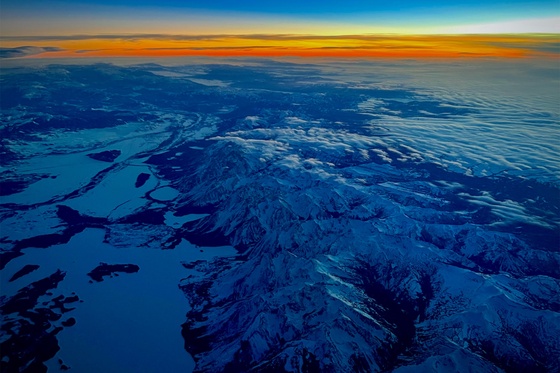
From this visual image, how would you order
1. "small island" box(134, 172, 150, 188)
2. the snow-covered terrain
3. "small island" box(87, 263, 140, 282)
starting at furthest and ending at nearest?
"small island" box(134, 172, 150, 188), "small island" box(87, 263, 140, 282), the snow-covered terrain

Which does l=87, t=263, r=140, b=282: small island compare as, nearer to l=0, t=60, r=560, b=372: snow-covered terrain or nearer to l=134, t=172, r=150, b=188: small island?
l=0, t=60, r=560, b=372: snow-covered terrain

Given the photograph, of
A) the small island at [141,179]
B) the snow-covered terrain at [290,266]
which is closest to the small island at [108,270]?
the snow-covered terrain at [290,266]

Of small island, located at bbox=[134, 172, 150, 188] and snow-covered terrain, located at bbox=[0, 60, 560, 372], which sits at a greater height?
snow-covered terrain, located at bbox=[0, 60, 560, 372]

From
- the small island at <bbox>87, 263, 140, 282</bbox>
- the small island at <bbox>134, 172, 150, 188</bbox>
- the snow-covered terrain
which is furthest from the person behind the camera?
the small island at <bbox>134, 172, 150, 188</bbox>

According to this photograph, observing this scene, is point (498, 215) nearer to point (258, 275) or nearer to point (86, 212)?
point (258, 275)

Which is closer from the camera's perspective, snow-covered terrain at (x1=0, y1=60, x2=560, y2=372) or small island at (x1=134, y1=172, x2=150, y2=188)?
snow-covered terrain at (x1=0, y1=60, x2=560, y2=372)

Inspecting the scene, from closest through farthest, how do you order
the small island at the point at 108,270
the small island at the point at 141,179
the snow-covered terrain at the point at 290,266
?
the snow-covered terrain at the point at 290,266 < the small island at the point at 108,270 < the small island at the point at 141,179

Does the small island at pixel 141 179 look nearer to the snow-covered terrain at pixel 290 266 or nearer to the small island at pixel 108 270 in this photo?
the snow-covered terrain at pixel 290 266

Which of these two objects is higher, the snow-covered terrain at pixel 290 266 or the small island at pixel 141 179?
the snow-covered terrain at pixel 290 266

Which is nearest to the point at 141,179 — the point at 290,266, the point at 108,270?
the point at 108,270

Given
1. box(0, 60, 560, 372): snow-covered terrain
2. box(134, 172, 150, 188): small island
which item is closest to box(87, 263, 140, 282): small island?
box(0, 60, 560, 372): snow-covered terrain

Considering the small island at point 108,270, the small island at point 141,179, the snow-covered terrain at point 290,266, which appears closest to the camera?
the snow-covered terrain at point 290,266

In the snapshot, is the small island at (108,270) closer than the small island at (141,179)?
Yes
